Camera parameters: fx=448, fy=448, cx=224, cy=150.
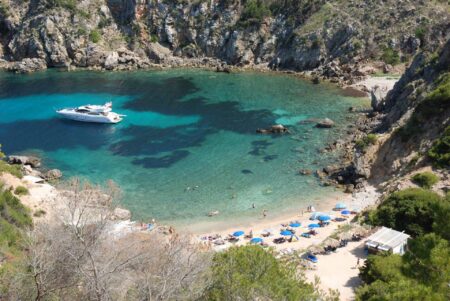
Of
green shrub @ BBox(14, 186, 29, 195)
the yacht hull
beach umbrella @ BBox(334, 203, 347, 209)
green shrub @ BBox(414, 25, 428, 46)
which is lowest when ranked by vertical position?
the yacht hull

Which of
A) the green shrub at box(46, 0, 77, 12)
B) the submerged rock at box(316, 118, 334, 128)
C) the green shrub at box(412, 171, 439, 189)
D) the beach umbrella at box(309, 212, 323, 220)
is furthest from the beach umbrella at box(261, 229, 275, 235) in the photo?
the green shrub at box(46, 0, 77, 12)

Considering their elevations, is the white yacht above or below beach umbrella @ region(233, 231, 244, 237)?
above

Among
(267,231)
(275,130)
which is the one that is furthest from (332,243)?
(275,130)

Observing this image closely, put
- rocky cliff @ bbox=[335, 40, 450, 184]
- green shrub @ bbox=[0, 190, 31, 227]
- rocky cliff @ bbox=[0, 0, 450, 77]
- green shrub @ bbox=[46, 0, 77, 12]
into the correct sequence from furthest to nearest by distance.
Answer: green shrub @ bbox=[46, 0, 77, 12]
rocky cliff @ bbox=[0, 0, 450, 77]
rocky cliff @ bbox=[335, 40, 450, 184]
green shrub @ bbox=[0, 190, 31, 227]

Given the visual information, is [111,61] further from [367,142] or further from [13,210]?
[13,210]

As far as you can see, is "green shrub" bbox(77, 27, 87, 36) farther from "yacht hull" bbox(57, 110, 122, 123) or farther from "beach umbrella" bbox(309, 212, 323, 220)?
"beach umbrella" bbox(309, 212, 323, 220)

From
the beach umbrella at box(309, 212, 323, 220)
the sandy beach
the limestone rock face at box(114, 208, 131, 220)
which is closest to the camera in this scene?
the sandy beach

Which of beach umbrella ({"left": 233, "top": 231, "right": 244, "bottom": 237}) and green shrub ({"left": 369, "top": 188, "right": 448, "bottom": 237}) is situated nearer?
green shrub ({"left": 369, "top": 188, "right": 448, "bottom": 237})
